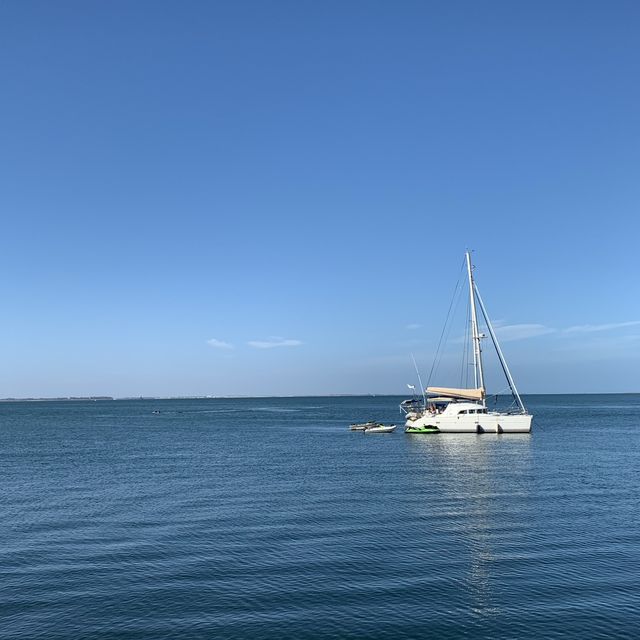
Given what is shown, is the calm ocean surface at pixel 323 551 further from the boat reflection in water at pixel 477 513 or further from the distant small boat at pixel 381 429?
the distant small boat at pixel 381 429

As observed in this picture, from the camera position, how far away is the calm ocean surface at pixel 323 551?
2678 centimetres

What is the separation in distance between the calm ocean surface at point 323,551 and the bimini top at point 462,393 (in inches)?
1531

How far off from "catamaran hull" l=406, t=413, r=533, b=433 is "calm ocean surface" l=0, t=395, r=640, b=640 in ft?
119

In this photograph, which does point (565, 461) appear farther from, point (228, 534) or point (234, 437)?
point (234, 437)

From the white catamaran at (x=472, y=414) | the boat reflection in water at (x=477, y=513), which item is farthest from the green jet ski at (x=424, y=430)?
the boat reflection in water at (x=477, y=513)

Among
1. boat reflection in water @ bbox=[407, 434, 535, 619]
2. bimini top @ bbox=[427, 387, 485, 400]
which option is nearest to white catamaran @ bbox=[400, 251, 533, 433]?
bimini top @ bbox=[427, 387, 485, 400]

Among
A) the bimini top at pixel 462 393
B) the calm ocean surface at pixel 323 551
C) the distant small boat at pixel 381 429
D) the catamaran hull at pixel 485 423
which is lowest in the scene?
the calm ocean surface at pixel 323 551

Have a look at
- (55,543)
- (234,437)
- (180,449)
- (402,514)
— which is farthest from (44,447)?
(402,514)

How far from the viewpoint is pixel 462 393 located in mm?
115312

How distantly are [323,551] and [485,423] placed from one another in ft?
265

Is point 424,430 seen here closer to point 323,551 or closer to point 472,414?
point 472,414

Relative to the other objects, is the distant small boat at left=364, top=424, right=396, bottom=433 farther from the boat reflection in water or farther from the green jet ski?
the boat reflection in water

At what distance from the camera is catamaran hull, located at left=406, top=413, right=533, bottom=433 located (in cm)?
11112

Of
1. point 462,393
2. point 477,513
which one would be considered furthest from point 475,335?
point 477,513
